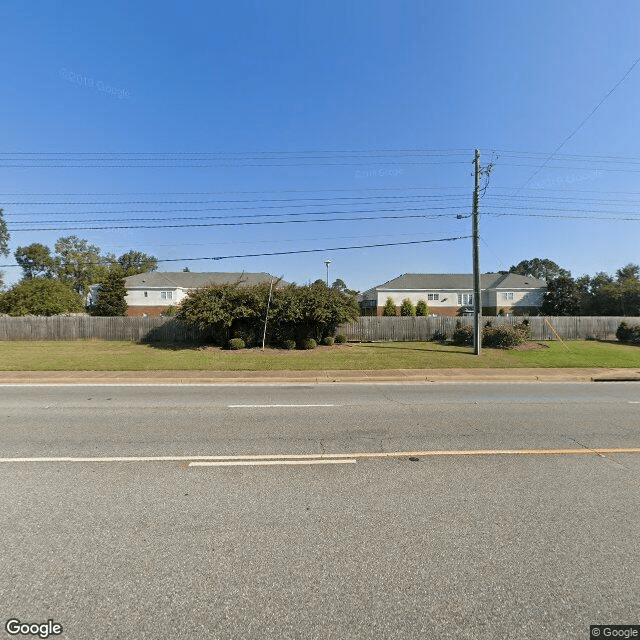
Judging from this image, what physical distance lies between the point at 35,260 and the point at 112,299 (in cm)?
3039

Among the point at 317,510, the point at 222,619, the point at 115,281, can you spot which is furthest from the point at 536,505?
the point at 115,281

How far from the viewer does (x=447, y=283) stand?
53594mm

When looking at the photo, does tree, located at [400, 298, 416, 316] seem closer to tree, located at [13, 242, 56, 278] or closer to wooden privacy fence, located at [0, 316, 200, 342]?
wooden privacy fence, located at [0, 316, 200, 342]

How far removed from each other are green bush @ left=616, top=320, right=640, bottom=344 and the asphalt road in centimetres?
2426

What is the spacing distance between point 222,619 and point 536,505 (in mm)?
3108

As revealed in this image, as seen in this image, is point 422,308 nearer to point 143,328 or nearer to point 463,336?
point 463,336

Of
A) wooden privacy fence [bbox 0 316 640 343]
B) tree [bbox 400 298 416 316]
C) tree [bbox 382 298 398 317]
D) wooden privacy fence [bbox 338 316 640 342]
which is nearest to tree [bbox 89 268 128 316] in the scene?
wooden privacy fence [bbox 0 316 640 343]

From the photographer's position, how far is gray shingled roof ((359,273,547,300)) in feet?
172

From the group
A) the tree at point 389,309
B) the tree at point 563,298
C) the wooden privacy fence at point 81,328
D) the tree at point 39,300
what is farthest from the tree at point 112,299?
the tree at point 563,298

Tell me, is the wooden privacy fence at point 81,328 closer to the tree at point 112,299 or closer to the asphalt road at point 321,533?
the asphalt road at point 321,533

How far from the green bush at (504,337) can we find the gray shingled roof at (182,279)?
32.3 meters

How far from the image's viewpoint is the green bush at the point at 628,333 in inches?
975

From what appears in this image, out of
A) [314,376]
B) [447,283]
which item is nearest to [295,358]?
[314,376]

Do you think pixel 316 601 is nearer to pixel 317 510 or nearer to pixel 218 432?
pixel 317 510
